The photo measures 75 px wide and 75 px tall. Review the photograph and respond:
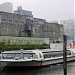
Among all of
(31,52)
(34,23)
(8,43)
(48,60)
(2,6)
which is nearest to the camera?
(31,52)

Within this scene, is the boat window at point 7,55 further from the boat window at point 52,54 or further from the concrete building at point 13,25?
the concrete building at point 13,25

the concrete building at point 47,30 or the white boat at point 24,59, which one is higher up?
the concrete building at point 47,30

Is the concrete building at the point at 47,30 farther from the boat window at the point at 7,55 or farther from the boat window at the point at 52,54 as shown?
the boat window at the point at 7,55

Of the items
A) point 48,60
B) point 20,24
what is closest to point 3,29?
point 20,24

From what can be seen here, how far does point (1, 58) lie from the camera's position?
29109mm

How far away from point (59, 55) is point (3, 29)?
26862mm

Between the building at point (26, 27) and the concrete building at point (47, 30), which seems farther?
the concrete building at point (47, 30)

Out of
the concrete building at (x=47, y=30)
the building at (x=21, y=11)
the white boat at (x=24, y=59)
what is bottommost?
the white boat at (x=24, y=59)

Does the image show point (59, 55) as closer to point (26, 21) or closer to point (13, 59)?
point (13, 59)

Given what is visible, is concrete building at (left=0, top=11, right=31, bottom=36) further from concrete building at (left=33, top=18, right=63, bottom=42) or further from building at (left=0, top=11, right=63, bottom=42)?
concrete building at (left=33, top=18, right=63, bottom=42)

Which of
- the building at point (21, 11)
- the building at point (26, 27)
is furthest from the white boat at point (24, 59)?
the building at point (21, 11)

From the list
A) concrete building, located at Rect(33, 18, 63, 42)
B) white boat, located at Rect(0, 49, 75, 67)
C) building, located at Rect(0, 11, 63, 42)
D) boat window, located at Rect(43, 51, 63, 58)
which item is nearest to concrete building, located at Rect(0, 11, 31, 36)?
building, located at Rect(0, 11, 63, 42)

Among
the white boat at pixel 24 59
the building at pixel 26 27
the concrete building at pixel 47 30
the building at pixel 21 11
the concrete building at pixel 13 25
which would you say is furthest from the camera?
the building at pixel 21 11

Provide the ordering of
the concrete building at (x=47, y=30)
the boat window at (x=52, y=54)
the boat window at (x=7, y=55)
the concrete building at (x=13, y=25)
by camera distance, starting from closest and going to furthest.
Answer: the boat window at (x=7, y=55) → the boat window at (x=52, y=54) → the concrete building at (x=13, y=25) → the concrete building at (x=47, y=30)
